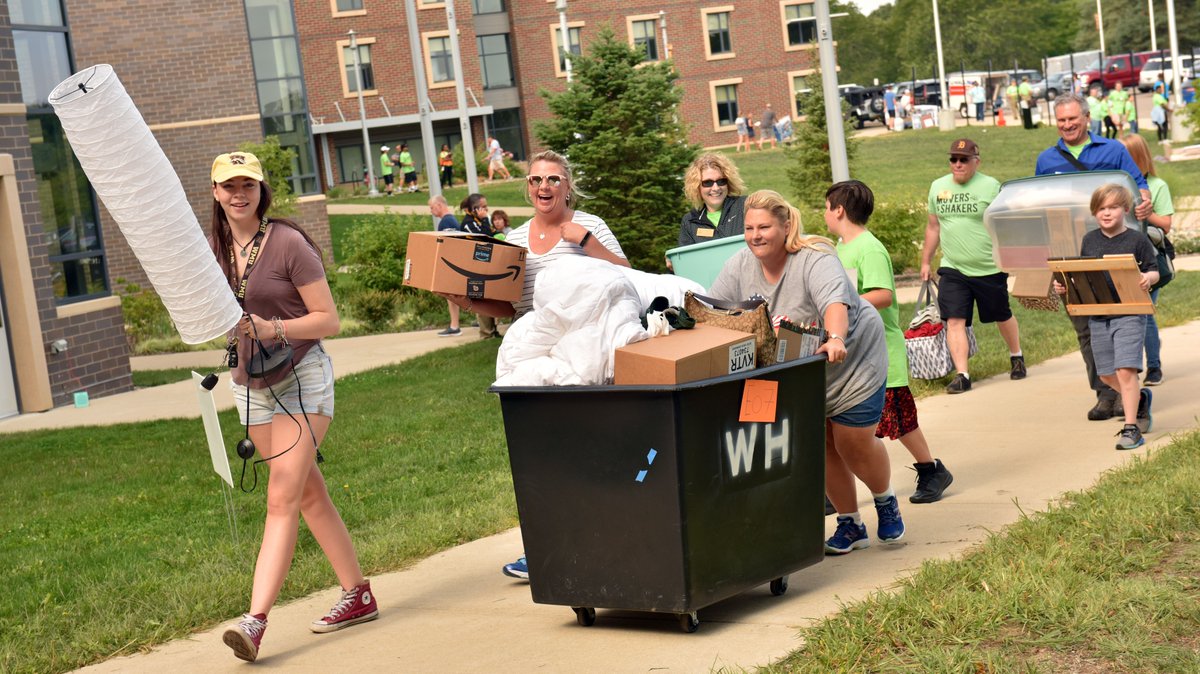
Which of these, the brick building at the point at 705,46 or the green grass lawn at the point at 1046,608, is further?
the brick building at the point at 705,46

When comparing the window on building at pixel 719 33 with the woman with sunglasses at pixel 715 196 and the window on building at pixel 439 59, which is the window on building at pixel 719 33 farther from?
the woman with sunglasses at pixel 715 196

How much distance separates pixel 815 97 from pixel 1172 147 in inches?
626

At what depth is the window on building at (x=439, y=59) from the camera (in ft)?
190

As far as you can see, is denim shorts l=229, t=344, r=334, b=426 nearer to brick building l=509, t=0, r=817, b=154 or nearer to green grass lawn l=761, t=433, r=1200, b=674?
green grass lawn l=761, t=433, r=1200, b=674

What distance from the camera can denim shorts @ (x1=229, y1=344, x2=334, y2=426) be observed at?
5.61 meters

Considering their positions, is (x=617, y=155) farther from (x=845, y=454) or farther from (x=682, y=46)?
(x=682, y=46)

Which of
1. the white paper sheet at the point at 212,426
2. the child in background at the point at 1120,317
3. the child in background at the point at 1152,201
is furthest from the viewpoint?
→ the child in background at the point at 1152,201

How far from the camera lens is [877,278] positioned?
679 centimetres

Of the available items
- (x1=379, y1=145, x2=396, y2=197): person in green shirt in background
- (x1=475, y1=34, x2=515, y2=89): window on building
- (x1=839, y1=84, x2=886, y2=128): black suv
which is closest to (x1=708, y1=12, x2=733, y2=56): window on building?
(x1=839, y1=84, x2=886, y2=128): black suv

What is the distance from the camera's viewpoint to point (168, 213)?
497 centimetres

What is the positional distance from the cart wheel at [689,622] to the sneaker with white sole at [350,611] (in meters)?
1.45

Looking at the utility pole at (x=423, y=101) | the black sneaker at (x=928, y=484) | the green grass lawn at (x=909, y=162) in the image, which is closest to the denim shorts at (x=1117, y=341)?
the black sneaker at (x=928, y=484)

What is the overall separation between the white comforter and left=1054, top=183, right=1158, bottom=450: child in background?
13.0 ft

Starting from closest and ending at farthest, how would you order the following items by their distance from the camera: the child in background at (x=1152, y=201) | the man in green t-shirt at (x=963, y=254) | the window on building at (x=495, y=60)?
1. the child in background at (x=1152, y=201)
2. the man in green t-shirt at (x=963, y=254)
3. the window on building at (x=495, y=60)
